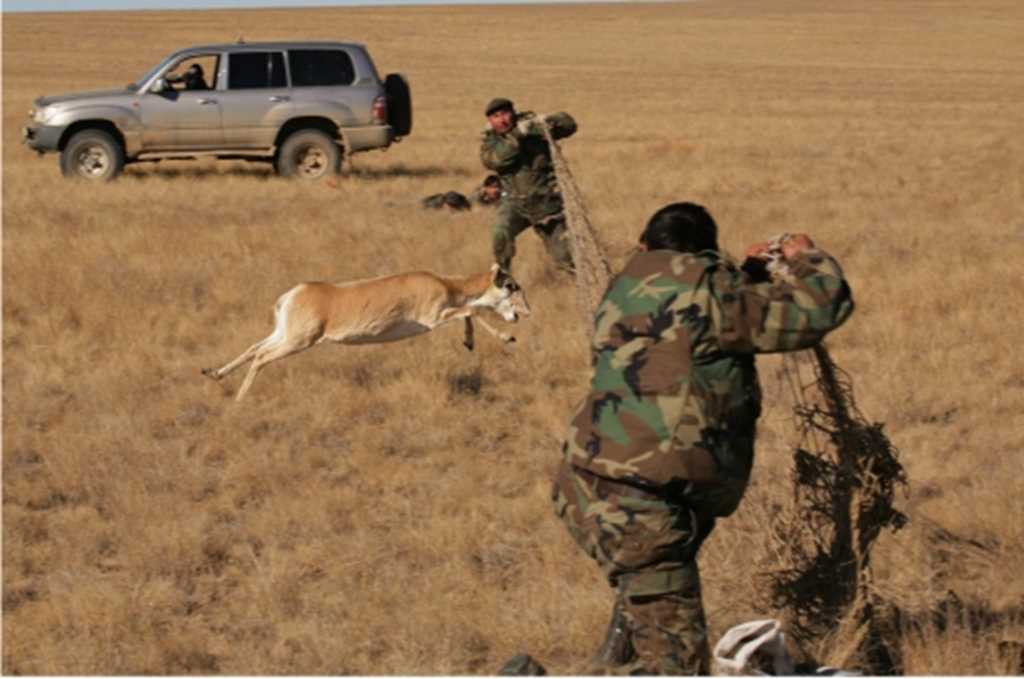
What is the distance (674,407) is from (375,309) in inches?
196

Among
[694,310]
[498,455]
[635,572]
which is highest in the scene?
[694,310]

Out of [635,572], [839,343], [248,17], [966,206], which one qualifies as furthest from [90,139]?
[248,17]

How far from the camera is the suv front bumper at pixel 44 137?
19219mm

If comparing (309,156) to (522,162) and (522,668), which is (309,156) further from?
(522,668)

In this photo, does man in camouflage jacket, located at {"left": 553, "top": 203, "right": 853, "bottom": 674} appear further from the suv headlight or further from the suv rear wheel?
the suv headlight

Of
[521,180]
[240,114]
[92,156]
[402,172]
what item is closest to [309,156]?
[240,114]

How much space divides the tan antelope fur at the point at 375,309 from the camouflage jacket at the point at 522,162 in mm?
1107

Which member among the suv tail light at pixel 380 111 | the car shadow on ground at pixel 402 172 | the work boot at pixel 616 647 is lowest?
the work boot at pixel 616 647

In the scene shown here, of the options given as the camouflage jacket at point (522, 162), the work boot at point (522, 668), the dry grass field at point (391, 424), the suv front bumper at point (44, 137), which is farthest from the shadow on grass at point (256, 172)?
the work boot at point (522, 668)

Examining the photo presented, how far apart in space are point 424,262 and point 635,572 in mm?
8962

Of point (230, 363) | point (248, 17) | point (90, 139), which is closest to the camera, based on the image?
point (230, 363)

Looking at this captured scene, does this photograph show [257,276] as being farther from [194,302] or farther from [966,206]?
[966,206]

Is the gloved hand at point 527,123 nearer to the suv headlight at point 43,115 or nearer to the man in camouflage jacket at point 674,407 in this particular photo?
the man in camouflage jacket at point 674,407

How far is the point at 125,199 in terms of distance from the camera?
17.0 m
